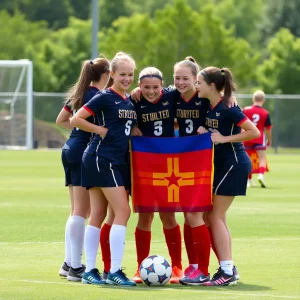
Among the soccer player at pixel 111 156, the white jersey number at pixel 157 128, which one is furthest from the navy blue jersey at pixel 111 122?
the white jersey number at pixel 157 128

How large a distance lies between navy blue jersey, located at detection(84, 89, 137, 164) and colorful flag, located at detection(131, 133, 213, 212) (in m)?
0.26

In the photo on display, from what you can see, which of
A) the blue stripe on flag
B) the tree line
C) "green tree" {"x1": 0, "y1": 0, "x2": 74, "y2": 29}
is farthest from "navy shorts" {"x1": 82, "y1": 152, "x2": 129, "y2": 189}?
"green tree" {"x1": 0, "y1": 0, "x2": 74, "y2": 29}

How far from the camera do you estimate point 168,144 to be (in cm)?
1016

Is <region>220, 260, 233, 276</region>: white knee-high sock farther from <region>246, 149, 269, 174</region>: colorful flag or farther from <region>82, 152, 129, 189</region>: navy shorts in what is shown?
<region>246, 149, 269, 174</region>: colorful flag

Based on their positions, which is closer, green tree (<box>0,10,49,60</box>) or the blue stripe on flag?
the blue stripe on flag

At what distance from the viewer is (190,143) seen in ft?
33.2

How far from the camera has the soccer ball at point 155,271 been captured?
978 centimetres

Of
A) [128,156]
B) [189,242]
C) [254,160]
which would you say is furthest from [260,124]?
[128,156]

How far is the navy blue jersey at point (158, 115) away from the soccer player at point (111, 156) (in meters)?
0.18

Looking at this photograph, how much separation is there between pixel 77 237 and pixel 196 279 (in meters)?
1.24

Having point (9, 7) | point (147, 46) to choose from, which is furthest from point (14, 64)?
point (9, 7)

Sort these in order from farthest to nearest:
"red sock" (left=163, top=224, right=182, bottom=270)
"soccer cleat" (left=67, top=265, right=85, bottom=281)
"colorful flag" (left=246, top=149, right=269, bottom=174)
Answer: "colorful flag" (left=246, top=149, right=269, bottom=174)
"red sock" (left=163, top=224, right=182, bottom=270)
"soccer cleat" (left=67, top=265, right=85, bottom=281)

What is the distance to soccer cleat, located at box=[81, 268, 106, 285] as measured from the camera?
388 inches

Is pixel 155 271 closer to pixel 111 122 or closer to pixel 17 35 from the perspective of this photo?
pixel 111 122
